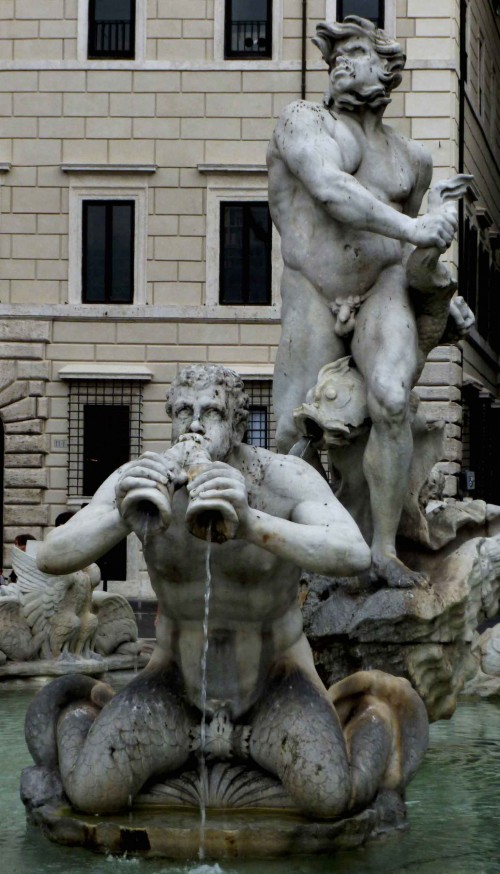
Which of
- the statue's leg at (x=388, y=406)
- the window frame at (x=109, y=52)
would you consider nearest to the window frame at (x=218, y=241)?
the window frame at (x=109, y=52)

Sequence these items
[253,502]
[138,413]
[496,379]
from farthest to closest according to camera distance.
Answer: [496,379], [138,413], [253,502]

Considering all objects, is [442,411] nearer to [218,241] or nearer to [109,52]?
[218,241]

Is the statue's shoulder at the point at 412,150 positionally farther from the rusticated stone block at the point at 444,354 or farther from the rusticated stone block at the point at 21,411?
the rusticated stone block at the point at 21,411

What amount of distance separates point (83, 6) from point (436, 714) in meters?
19.6

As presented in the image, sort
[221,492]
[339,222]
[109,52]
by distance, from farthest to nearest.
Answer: [109,52] → [339,222] → [221,492]

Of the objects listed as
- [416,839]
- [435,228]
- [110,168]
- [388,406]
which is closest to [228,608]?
[416,839]

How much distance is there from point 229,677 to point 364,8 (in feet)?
68.3

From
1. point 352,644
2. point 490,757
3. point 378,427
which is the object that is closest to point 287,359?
point 378,427

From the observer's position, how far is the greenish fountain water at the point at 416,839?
14.7 ft

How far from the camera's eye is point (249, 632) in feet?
16.0

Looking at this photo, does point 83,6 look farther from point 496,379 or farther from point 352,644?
point 352,644

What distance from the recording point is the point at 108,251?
80.9ft

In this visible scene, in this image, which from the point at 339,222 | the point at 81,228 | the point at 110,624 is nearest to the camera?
the point at 339,222

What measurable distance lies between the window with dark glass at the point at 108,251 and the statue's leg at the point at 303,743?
20016 millimetres
